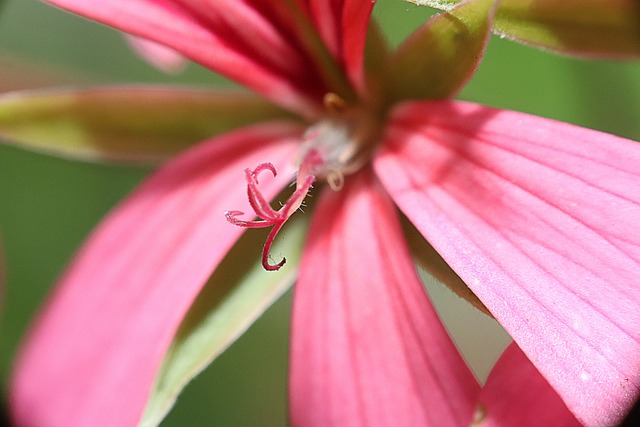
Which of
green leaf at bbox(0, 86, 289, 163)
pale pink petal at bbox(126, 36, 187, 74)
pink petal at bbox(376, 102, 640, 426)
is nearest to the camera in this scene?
pink petal at bbox(376, 102, 640, 426)

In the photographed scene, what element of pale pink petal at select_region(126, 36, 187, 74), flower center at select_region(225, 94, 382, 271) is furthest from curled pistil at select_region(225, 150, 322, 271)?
pale pink petal at select_region(126, 36, 187, 74)

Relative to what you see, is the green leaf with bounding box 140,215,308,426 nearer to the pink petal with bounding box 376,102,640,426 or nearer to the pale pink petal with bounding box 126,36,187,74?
the pink petal with bounding box 376,102,640,426

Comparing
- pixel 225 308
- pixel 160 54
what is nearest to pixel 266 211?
pixel 225 308

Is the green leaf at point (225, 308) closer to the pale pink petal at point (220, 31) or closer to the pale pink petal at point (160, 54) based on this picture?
the pale pink petal at point (220, 31)

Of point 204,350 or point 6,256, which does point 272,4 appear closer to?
point 204,350

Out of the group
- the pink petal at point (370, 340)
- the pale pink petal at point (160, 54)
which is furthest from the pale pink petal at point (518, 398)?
the pale pink petal at point (160, 54)

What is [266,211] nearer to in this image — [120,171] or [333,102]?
[333,102]

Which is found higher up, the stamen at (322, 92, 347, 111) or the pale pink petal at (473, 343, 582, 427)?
the stamen at (322, 92, 347, 111)

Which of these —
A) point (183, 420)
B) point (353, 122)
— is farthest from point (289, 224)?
point (183, 420)
